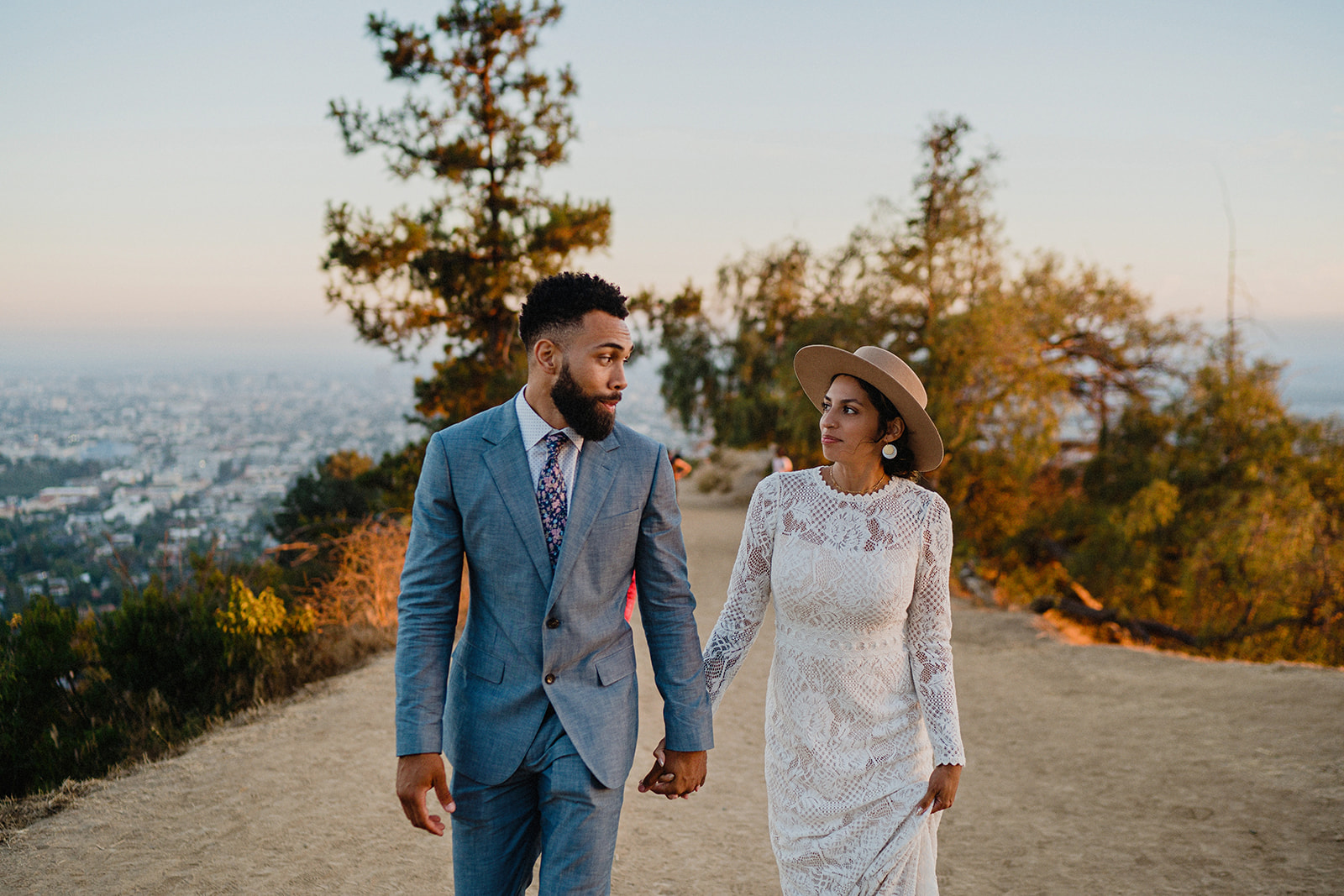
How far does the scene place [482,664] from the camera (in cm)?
210

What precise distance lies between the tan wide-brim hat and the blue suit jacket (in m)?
0.93

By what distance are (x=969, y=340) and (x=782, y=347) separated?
7103 mm

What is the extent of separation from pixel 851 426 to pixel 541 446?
3.60 ft

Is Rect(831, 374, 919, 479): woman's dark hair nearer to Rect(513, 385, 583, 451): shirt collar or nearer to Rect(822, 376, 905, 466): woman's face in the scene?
Rect(822, 376, 905, 466): woman's face

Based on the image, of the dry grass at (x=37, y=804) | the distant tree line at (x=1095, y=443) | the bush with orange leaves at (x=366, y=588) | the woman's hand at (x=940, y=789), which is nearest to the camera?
the woman's hand at (x=940, y=789)

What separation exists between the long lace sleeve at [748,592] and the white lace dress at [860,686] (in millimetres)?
13

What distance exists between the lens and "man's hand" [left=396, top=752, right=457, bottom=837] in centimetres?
193

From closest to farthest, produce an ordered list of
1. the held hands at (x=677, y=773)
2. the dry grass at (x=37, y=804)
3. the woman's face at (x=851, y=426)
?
the held hands at (x=677, y=773)
the woman's face at (x=851, y=426)
the dry grass at (x=37, y=804)

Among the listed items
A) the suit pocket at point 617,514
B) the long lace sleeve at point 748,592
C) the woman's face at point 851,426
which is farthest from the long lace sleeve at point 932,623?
the suit pocket at point 617,514

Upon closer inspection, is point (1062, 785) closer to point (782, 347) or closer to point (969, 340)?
point (969, 340)

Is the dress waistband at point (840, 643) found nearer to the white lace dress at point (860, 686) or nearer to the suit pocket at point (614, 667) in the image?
the white lace dress at point (860, 686)

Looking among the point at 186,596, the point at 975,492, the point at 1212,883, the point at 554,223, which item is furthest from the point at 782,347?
the point at 1212,883

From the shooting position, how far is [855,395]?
2.75m

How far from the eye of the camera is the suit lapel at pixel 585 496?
206 centimetres
